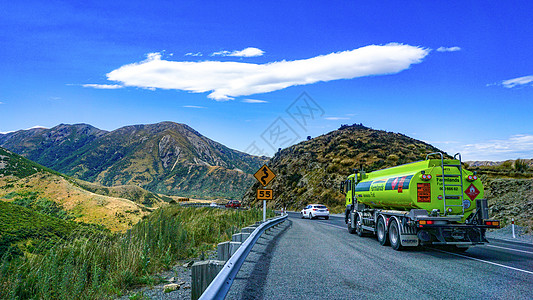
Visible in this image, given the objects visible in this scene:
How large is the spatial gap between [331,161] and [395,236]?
5466 cm

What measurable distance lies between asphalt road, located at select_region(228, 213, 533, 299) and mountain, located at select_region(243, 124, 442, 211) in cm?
4024

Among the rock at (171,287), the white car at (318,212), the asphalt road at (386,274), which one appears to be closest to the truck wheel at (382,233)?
the asphalt road at (386,274)

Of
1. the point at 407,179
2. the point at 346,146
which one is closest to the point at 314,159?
the point at 346,146

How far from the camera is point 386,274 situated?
24.4ft

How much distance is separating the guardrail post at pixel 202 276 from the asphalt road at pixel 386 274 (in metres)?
1.17

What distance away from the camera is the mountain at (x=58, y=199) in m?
51.0

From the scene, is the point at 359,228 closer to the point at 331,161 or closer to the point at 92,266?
the point at 92,266

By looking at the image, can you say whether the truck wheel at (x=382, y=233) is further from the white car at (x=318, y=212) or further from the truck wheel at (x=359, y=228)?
the white car at (x=318, y=212)

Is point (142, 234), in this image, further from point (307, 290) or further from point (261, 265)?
point (307, 290)

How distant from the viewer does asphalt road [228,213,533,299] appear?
5.87m

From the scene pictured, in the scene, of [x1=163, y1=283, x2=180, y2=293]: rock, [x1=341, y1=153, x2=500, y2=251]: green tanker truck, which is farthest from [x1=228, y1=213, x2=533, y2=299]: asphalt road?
[x1=163, y1=283, x2=180, y2=293]: rock

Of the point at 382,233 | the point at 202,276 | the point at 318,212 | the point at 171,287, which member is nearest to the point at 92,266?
the point at 171,287

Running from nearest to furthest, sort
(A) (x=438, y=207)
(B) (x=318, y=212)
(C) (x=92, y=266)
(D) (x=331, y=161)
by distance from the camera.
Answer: (C) (x=92, y=266)
(A) (x=438, y=207)
(B) (x=318, y=212)
(D) (x=331, y=161)

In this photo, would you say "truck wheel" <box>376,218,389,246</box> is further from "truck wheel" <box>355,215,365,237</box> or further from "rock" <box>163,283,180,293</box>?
"rock" <box>163,283,180,293</box>
